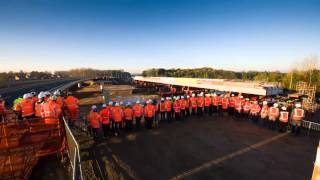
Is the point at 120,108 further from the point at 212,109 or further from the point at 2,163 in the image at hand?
the point at 212,109

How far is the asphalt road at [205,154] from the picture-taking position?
6.84m

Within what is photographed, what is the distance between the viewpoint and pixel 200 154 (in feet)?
27.3

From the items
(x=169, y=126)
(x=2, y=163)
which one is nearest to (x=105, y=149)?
(x=2, y=163)

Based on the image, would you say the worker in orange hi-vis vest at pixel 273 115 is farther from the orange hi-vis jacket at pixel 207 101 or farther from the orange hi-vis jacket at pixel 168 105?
the orange hi-vis jacket at pixel 168 105

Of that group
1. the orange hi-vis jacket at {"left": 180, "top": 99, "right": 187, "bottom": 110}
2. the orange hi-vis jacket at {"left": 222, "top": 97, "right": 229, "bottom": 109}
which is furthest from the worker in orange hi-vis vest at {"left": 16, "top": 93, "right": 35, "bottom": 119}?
the orange hi-vis jacket at {"left": 222, "top": 97, "right": 229, "bottom": 109}

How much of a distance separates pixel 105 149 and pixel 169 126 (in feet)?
16.4

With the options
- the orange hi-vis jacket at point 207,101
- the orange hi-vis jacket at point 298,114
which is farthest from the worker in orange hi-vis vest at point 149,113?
the orange hi-vis jacket at point 298,114

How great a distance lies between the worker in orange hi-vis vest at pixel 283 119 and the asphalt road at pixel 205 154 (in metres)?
0.63

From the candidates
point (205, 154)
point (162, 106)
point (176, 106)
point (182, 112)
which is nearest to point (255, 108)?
point (182, 112)

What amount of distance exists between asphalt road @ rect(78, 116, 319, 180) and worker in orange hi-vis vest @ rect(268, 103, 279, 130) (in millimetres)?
683

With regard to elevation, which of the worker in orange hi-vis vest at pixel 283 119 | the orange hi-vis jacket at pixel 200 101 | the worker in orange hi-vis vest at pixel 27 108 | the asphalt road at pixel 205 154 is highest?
the worker in orange hi-vis vest at pixel 27 108

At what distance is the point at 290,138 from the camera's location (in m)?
10.5

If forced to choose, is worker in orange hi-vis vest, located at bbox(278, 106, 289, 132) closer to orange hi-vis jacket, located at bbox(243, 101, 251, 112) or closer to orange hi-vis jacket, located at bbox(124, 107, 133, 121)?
orange hi-vis jacket, located at bbox(243, 101, 251, 112)

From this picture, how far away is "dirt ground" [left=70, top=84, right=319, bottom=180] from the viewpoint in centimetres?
682
